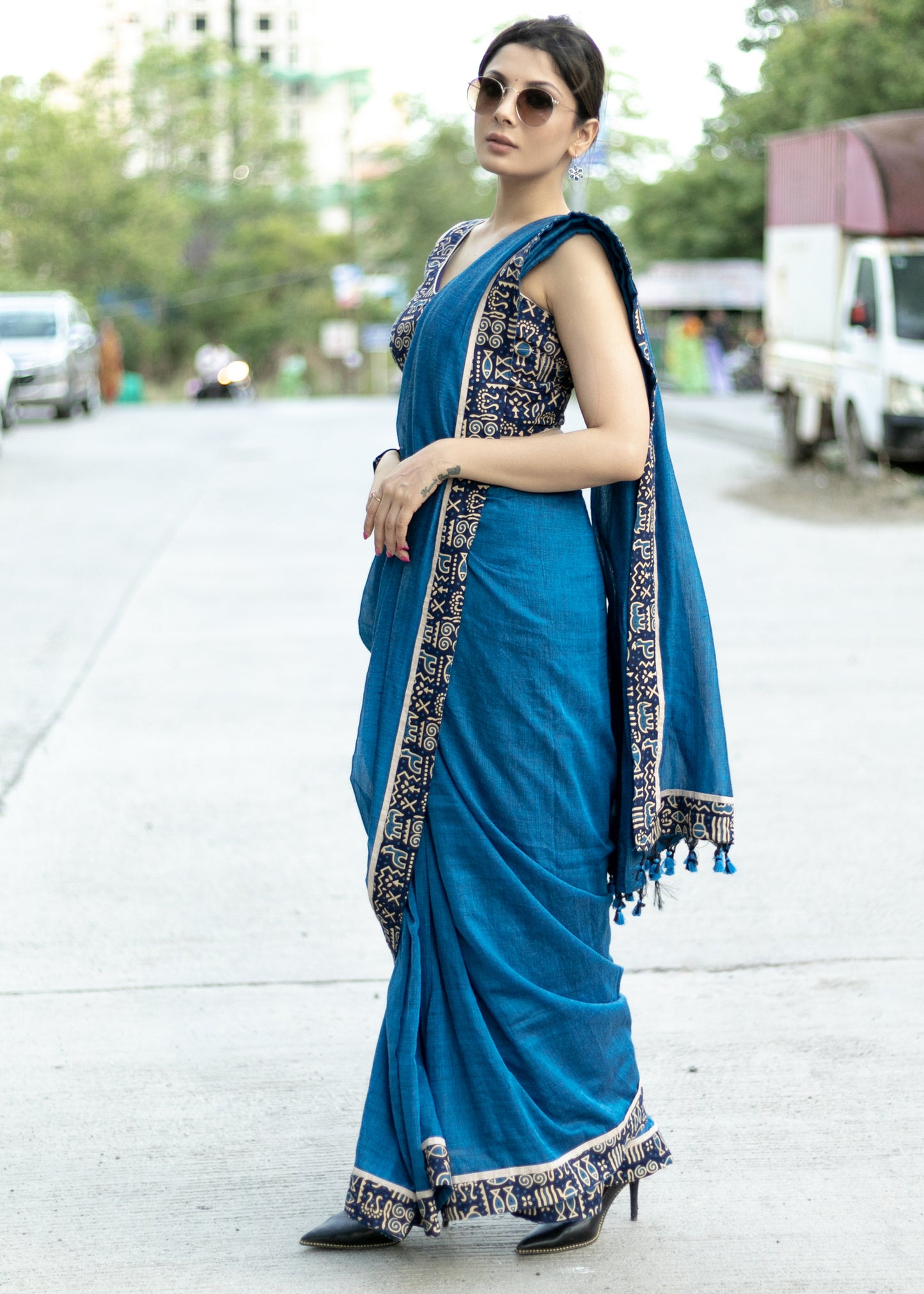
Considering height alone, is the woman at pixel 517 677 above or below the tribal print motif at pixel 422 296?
below

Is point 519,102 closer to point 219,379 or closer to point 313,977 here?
point 313,977

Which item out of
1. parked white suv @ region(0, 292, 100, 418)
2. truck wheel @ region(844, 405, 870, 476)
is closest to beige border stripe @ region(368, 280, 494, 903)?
truck wheel @ region(844, 405, 870, 476)

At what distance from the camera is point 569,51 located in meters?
2.41

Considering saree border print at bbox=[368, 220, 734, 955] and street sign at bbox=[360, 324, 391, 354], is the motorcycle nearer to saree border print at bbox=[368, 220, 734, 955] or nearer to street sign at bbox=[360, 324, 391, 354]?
street sign at bbox=[360, 324, 391, 354]

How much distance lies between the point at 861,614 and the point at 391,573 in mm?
6448

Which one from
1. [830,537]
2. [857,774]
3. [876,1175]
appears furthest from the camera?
[830,537]

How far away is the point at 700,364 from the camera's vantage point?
105 feet

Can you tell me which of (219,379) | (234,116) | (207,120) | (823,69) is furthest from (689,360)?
(234,116)

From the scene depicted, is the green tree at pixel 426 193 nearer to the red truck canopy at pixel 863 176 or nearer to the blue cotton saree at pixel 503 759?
the red truck canopy at pixel 863 176

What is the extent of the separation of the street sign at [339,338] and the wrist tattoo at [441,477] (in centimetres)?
5761

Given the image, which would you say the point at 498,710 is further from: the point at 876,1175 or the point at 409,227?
the point at 409,227

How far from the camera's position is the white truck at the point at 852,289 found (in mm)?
13617

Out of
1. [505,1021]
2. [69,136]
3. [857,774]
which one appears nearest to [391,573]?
[505,1021]

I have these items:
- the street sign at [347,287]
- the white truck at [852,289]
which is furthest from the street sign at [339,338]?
the white truck at [852,289]
